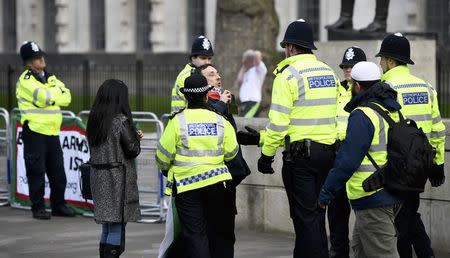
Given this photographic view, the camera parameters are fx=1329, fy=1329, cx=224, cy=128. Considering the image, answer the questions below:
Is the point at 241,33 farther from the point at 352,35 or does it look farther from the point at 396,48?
the point at 396,48

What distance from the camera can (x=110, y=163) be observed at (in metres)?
10.4

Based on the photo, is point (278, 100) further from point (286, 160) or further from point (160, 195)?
point (160, 195)

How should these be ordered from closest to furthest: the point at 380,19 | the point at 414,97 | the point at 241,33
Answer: the point at 414,97, the point at 380,19, the point at 241,33

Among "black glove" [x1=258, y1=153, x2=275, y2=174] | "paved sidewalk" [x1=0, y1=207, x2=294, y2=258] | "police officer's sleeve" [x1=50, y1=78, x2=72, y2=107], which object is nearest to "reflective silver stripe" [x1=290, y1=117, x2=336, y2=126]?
"black glove" [x1=258, y1=153, x2=275, y2=174]

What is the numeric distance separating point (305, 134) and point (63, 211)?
16.1ft

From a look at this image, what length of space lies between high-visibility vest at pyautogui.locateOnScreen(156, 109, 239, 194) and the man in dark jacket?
3.17 feet

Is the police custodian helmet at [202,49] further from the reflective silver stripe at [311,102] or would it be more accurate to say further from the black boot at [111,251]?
the black boot at [111,251]

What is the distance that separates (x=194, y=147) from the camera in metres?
9.43

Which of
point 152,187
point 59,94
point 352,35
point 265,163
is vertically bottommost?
point 152,187

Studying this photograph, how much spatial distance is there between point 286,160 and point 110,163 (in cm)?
141

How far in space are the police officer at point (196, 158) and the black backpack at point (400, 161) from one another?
1.22 metres

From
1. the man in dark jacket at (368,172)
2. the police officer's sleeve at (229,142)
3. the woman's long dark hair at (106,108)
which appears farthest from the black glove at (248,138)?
the man in dark jacket at (368,172)

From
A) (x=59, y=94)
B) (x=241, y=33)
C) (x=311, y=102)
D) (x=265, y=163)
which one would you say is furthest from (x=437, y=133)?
(x=241, y=33)

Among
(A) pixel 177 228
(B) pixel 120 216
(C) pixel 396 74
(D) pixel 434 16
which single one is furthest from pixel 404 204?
(D) pixel 434 16
